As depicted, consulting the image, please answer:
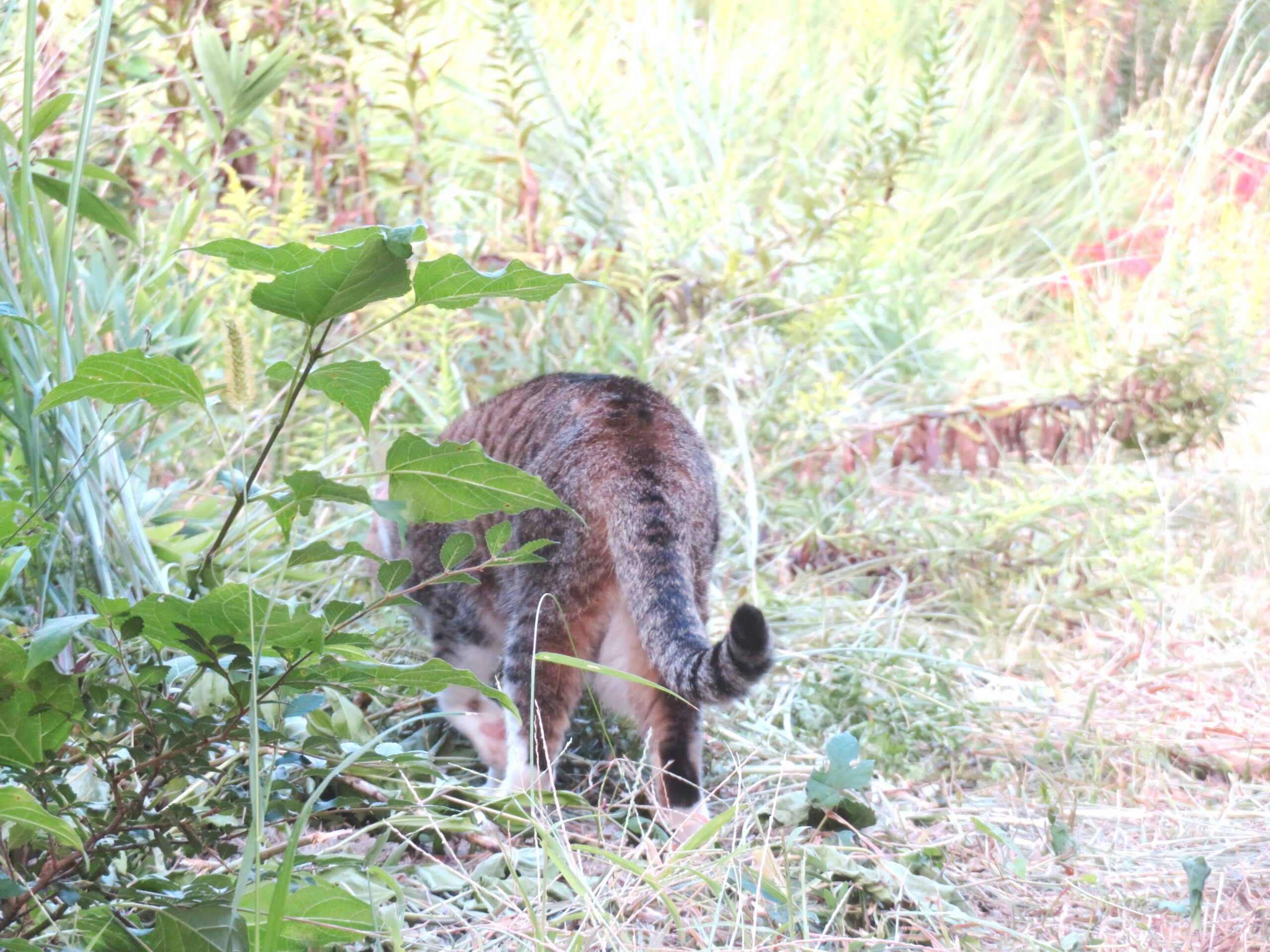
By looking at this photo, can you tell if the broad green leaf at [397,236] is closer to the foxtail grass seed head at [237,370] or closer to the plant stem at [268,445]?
the plant stem at [268,445]

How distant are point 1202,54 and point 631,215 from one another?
3707 millimetres

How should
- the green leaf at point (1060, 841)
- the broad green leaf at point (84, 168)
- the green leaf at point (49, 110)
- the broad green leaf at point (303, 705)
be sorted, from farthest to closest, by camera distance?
the green leaf at point (1060, 841)
the green leaf at point (49, 110)
the broad green leaf at point (84, 168)
the broad green leaf at point (303, 705)

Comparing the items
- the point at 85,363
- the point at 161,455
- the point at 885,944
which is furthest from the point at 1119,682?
the point at 85,363

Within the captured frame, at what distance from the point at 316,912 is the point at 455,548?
41cm

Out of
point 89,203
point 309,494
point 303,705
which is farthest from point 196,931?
point 89,203

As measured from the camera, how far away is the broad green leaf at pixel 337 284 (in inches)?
40.9

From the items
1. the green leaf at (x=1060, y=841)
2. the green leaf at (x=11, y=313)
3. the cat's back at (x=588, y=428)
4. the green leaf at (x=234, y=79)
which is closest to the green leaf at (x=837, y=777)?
the green leaf at (x=1060, y=841)

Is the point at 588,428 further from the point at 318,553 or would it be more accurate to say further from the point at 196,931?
the point at 196,931

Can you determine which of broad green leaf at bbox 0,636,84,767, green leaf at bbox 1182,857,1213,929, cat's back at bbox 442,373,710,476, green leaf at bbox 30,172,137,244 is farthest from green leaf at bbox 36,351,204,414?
green leaf at bbox 1182,857,1213,929

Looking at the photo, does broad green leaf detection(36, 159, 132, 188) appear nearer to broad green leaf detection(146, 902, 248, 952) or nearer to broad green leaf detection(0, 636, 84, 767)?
broad green leaf detection(0, 636, 84, 767)

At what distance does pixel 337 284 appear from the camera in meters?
1.06

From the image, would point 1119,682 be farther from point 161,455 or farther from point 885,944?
point 161,455

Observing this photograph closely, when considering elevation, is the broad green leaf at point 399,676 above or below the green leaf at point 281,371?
below

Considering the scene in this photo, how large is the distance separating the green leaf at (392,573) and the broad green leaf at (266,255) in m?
0.34
